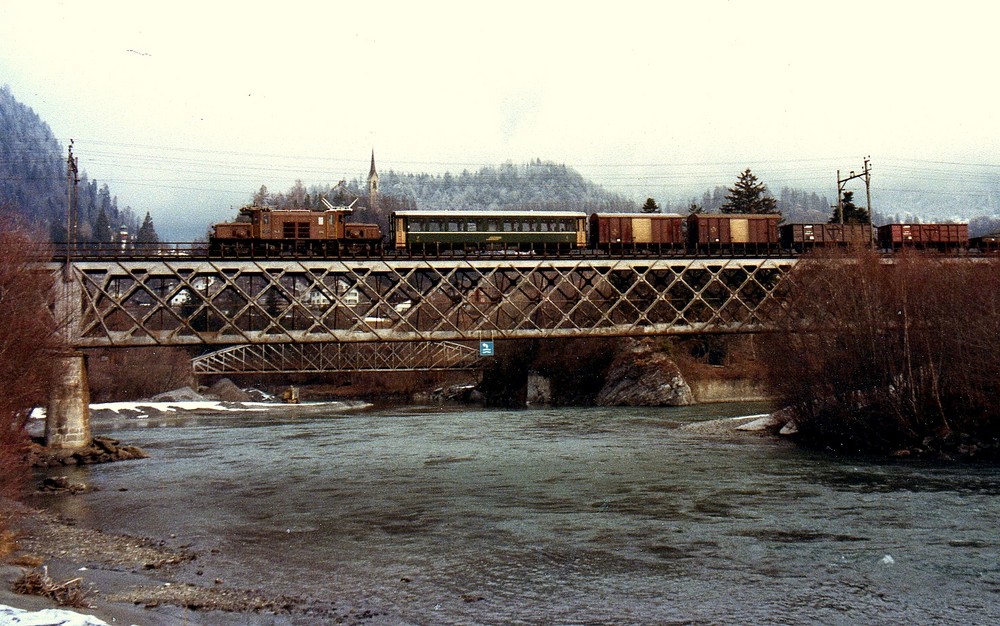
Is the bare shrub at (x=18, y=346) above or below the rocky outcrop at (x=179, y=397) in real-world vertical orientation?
above

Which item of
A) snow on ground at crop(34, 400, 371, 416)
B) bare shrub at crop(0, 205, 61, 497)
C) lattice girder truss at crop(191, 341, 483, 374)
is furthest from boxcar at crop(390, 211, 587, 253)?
lattice girder truss at crop(191, 341, 483, 374)

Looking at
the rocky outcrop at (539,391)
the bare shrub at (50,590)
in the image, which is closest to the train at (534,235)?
the rocky outcrop at (539,391)

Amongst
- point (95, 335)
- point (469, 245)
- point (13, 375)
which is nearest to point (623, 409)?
point (469, 245)

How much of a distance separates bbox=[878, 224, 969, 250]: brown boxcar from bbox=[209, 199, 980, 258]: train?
0.07 meters

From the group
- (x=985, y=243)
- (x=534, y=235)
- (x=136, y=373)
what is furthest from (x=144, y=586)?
(x=136, y=373)

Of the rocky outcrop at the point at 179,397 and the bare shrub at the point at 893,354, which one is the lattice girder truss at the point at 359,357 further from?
the bare shrub at the point at 893,354

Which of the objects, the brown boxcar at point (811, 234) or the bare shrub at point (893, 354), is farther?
the brown boxcar at point (811, 234)

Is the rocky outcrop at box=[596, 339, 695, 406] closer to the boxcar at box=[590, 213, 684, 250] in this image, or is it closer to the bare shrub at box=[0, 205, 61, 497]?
the boxcar at box=[590, 213, 684, 250]

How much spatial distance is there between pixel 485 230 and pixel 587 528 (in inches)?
1435

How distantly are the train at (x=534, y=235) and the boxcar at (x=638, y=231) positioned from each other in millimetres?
67

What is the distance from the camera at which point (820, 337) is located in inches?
1423

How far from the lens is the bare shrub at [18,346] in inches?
730

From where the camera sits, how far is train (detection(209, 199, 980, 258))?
48.8 metres

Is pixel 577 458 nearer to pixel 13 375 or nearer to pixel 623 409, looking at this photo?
pixel 13 375
